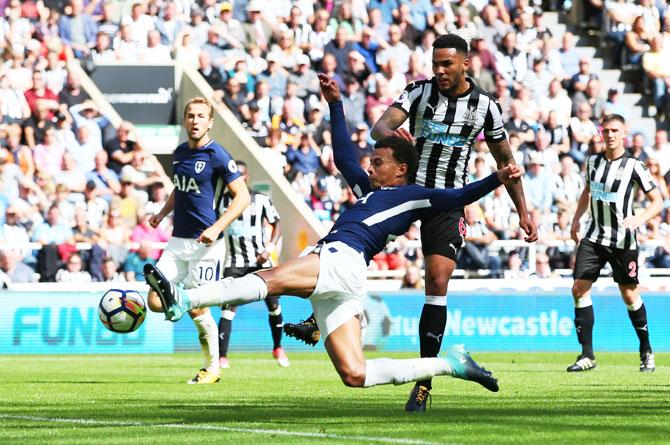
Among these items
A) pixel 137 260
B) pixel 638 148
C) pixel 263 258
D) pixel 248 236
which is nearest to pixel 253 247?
pixel 248 236

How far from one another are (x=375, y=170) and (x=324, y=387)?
316cm

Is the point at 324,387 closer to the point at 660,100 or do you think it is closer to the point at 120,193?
the point at 120,193

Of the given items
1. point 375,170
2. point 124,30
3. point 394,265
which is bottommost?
point 394,265

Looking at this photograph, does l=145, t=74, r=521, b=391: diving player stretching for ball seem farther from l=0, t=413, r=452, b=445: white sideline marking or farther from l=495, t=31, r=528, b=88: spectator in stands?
l=495, t=31, r=528, b=88: spectator in stands

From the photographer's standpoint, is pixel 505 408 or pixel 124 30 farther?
pixel 124 30

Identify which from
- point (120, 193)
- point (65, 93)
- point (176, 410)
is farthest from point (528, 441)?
point (65, 93)

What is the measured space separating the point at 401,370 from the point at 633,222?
685 cm

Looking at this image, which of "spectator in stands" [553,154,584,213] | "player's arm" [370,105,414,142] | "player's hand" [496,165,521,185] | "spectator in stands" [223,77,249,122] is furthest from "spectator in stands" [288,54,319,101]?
"player's hand" [496,165,521,185]

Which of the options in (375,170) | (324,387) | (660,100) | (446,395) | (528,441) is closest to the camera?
(528,441)

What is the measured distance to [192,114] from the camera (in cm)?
1180

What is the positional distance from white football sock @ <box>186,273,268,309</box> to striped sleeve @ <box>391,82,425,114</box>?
1983 millimetres

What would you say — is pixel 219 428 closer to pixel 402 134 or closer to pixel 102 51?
pixel 402 134

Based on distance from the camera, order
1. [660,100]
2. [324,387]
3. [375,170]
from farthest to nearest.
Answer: [660,100]
[324,387]
[375,170]

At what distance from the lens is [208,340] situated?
12391mm
